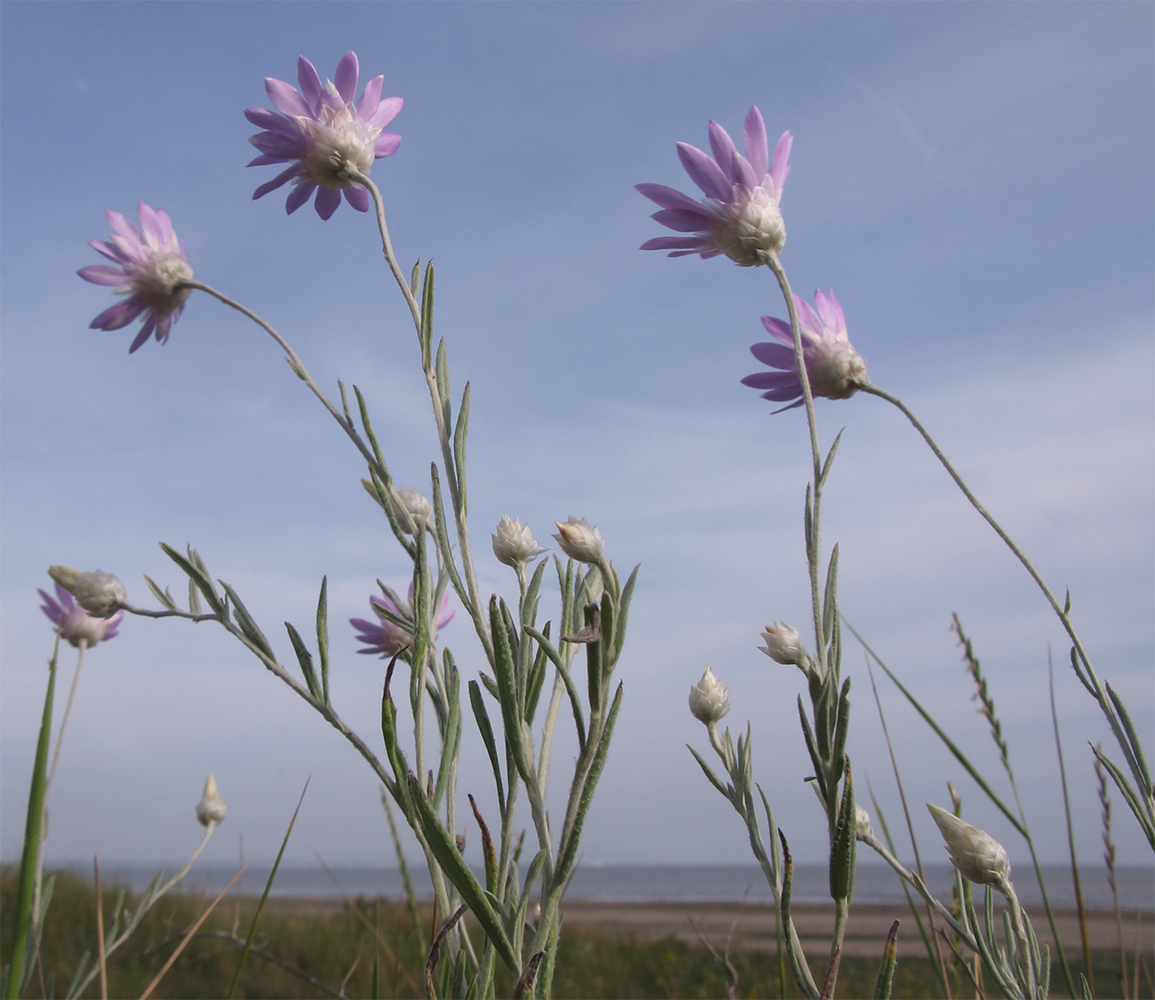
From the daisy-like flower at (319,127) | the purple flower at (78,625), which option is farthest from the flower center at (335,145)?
the purple flower at (78,625)

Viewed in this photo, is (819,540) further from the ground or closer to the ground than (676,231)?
closer to the ground

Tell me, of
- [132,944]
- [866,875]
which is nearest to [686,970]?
[132,944]

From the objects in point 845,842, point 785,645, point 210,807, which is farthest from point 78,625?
point 845,842

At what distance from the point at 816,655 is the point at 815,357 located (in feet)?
1.23

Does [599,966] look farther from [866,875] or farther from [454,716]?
[866,875]

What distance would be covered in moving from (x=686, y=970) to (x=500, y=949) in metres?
8.19

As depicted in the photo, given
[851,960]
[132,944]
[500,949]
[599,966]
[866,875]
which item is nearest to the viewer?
[500,949]

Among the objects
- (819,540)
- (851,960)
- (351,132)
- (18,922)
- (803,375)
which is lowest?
(851,960)

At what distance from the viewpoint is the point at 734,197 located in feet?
2.93

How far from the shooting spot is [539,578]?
0.94m

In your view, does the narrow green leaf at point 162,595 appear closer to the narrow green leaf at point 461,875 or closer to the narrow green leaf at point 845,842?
the narrow green leaf at point 461,875

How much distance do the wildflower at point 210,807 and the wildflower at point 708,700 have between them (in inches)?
54.8

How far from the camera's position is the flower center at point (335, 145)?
933 mm

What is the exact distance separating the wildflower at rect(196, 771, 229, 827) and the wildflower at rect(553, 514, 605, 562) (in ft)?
5.05
